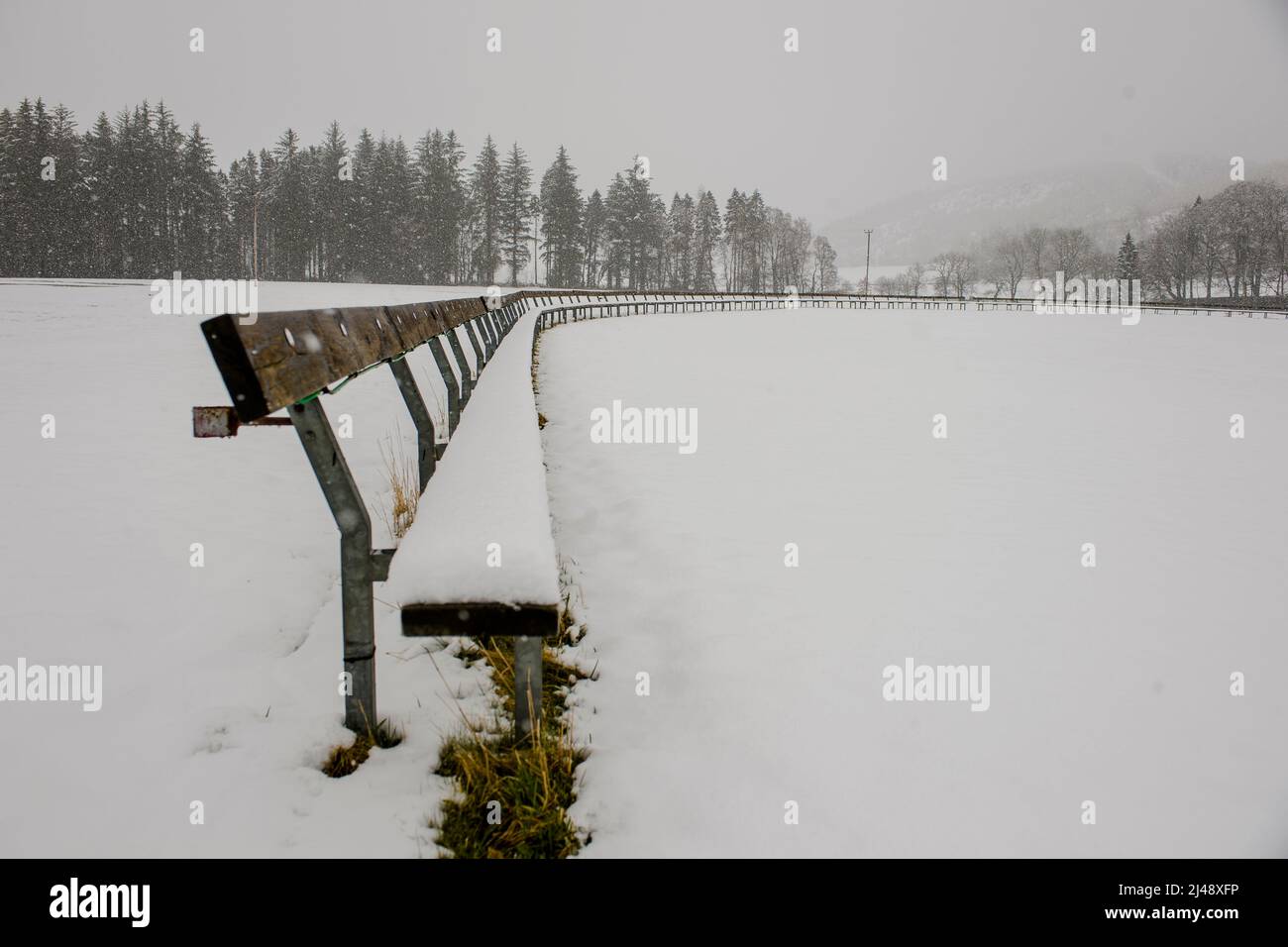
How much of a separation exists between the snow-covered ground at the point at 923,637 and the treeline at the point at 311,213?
174 ft

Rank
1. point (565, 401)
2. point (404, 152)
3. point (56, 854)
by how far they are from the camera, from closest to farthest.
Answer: point (56, 854)
point (565, 401)
point (404, 152)

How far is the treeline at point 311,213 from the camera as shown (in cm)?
5525

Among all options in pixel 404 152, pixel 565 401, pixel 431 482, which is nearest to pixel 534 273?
pixel 404 152

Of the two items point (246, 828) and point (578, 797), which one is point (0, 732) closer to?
point (246, 828)

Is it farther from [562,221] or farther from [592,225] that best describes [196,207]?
[592,225]

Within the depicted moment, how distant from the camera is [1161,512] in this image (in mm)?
5934

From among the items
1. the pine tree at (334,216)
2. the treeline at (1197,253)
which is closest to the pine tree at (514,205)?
the pine tree at (334,216)

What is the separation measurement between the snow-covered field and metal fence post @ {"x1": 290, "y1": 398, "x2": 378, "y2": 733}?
17 cm

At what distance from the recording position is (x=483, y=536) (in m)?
2.01

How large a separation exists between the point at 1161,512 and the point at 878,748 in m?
4.77

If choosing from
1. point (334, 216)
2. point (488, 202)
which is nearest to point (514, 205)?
point (488, 202)

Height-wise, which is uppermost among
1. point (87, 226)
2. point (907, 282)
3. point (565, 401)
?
point (907, 282)

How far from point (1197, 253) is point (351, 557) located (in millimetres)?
106769

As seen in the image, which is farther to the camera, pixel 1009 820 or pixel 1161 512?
pixel 1161 512
